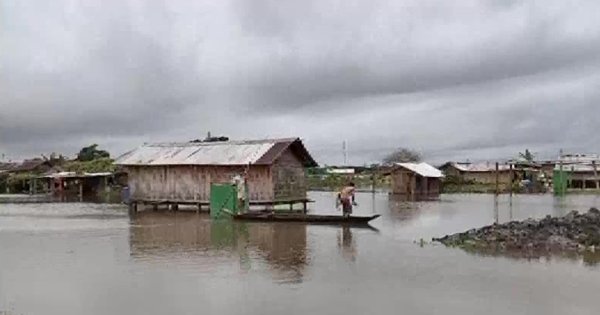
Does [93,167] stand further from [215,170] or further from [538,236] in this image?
[538,236]

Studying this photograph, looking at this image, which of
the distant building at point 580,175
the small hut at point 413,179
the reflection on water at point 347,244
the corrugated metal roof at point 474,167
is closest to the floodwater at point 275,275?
the reflection on water at point 347,244

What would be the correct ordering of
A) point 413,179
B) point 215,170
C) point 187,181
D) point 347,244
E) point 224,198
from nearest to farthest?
point 347,244 → point 224,198 → point 215,170 → point 187,181 → point 413,179

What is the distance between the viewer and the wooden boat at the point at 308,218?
24625 mm

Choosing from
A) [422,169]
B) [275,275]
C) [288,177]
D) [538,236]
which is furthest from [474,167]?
[275,275]

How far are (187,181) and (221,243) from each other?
51.4ft

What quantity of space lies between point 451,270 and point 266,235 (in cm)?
848

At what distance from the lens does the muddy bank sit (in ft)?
58.4

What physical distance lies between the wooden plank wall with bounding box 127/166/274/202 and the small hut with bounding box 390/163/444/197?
22.3 m

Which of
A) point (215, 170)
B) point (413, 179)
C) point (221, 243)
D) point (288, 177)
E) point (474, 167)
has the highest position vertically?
point (474, 167)

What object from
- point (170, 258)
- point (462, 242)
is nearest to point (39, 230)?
point (170, 258)

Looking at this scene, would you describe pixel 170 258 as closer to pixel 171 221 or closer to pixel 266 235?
pixel 266 235

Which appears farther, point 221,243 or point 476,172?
point 476,172

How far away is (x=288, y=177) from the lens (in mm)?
33656

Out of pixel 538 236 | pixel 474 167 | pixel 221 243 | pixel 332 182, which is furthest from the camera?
pixel 474 167
